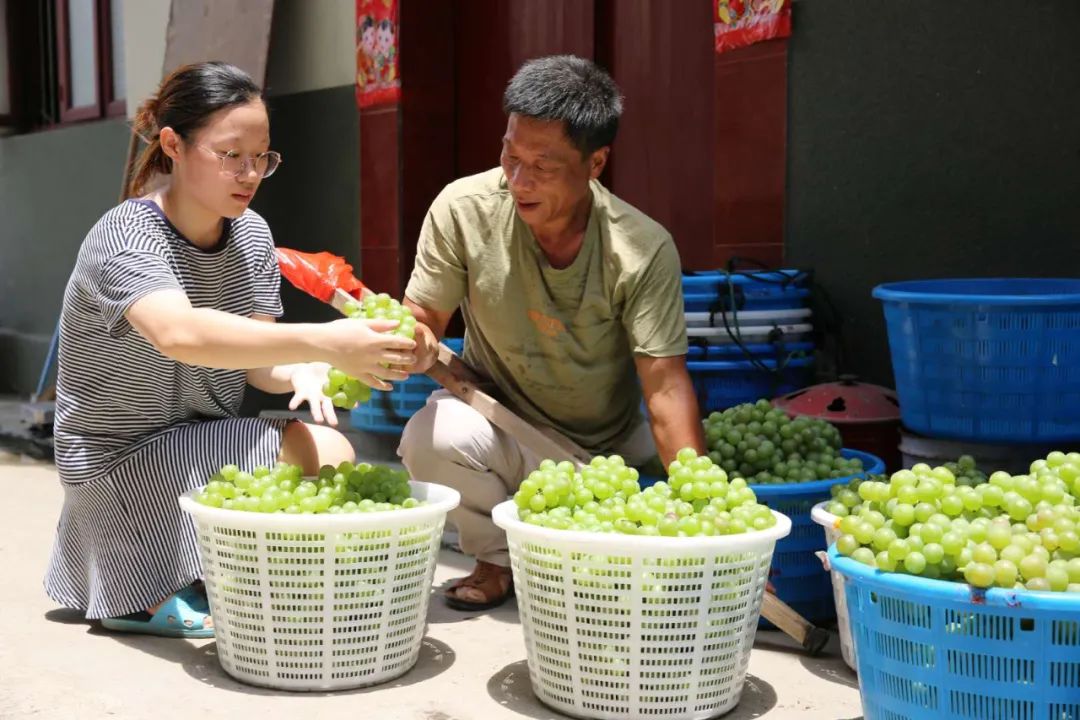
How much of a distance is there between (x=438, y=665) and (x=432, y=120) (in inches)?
146

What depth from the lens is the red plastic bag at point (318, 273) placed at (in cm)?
466

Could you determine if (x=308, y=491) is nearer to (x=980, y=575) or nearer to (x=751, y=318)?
(x=980, y=575)

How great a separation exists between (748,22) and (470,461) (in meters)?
2.09

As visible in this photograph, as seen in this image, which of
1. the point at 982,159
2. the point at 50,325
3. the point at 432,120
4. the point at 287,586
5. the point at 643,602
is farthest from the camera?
the point at 50,325

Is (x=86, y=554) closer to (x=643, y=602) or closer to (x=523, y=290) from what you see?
(x=523, y=290)

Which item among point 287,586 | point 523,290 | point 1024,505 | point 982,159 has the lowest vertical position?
point 287,586

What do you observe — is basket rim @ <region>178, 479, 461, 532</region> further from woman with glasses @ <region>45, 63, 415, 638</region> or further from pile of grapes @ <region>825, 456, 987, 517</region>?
pile of grapes @ <region>825, 456, 987, 517</region>

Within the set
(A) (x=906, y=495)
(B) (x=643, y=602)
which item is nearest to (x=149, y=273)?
(B) (x=643, y=602)

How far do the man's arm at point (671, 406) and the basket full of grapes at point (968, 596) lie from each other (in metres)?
0.87

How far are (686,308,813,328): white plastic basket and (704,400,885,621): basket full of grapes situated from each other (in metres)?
0.78

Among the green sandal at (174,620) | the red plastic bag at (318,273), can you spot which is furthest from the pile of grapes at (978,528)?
the red plastic bag at (318,273)

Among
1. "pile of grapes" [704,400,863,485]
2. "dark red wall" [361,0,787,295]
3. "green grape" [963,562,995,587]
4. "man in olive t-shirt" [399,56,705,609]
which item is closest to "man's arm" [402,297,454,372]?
"man in olive t-shirt" [399,56,705,609]

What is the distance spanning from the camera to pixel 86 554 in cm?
331

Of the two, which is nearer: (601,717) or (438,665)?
(601,717)
